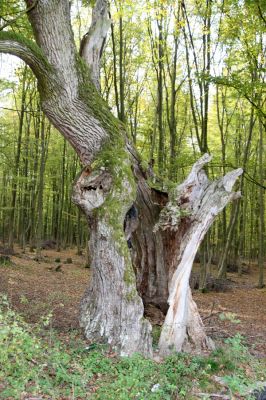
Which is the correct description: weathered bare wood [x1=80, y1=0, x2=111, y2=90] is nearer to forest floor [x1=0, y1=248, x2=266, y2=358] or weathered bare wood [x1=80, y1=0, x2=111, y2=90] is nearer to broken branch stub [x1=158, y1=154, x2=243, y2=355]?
broken branch stub [x1=158, y1=154, x2=243, y2=355]

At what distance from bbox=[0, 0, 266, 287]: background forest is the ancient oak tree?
0.85 meters

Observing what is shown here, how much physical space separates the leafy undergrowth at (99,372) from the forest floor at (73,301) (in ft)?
1.82

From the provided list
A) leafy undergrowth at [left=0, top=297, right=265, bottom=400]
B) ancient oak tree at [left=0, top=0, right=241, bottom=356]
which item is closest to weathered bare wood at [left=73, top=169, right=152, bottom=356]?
ancient oak tree at [left=0, top=0, right=241, bottom=356]

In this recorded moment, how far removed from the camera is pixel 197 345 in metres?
6.20

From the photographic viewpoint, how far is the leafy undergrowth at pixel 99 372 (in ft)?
12.7

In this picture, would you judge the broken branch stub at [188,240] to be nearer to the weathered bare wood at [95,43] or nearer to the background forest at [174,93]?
the background forest at [174,93]

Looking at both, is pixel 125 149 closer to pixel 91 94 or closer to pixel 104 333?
pixel 91 94

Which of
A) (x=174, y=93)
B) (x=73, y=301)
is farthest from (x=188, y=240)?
(x=174, y=93)

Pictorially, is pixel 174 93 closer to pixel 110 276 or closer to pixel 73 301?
pixel 73 301

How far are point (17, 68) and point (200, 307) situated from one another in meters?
14.3

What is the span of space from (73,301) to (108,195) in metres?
4.70

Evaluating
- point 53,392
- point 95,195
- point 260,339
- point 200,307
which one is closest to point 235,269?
point 200,307

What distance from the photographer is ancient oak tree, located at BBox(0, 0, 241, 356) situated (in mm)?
5520

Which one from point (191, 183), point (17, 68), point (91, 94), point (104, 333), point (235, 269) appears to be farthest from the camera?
point (235, 269)
